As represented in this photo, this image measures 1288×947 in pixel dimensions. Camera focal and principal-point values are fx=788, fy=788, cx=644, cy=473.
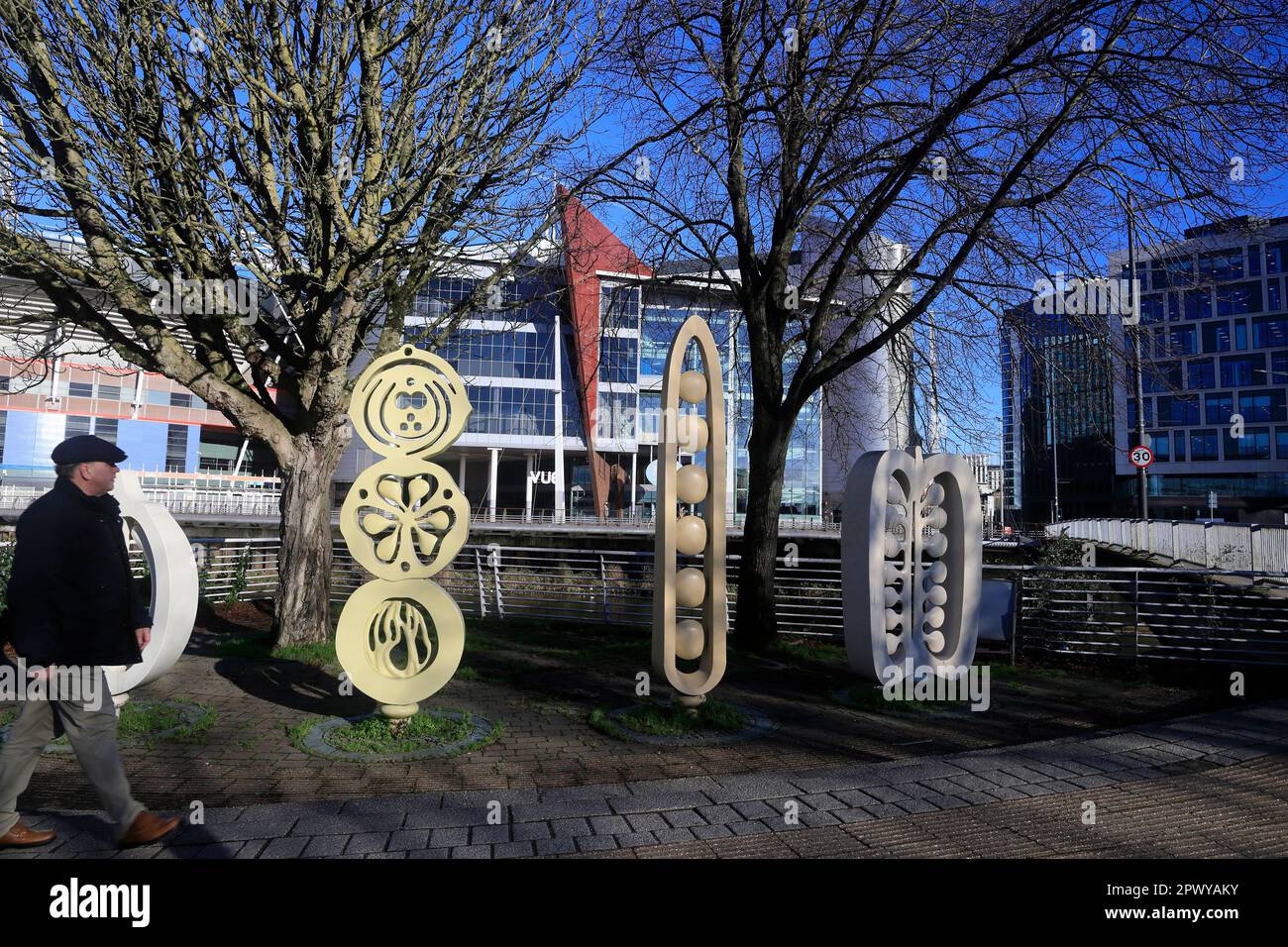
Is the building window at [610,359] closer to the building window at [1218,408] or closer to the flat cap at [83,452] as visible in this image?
the flat cap at [83,452]

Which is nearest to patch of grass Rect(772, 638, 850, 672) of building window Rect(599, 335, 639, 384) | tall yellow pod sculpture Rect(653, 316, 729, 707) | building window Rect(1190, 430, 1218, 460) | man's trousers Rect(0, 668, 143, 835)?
tall yellow pod sculpture Rect(653, 316, 729, 707)

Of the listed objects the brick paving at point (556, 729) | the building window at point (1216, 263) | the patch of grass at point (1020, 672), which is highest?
the building window at point (1216, 263)

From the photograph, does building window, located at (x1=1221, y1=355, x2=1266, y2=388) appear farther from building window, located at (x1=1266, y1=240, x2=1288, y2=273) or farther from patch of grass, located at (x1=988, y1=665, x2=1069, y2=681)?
patch of grass, located at (x1=988, y1=665, x2=1069, y2=681)

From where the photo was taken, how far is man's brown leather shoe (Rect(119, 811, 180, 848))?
143 inches

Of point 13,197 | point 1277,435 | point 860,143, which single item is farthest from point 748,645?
point 1277,435

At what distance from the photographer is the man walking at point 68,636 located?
361 centimetres

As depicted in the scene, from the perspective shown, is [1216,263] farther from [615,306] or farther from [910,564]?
[615,306]

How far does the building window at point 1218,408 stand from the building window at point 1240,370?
0.99 metres

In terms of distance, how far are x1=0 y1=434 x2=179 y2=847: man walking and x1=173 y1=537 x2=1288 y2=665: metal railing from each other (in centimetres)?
636

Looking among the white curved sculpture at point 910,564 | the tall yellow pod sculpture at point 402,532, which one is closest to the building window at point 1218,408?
the white curved sculpture at point 910,564

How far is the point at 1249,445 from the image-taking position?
57312 mm

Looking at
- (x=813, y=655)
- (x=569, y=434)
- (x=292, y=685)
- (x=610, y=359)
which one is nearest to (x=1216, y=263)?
(x=813, y=655)
